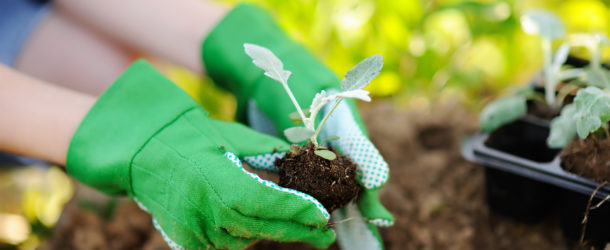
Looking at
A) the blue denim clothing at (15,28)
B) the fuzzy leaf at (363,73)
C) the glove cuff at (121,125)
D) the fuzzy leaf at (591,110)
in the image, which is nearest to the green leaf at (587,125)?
the fuzzy leaf at (591,110)

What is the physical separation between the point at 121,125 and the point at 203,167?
0.19 meters

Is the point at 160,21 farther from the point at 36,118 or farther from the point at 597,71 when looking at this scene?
the point at 597,71

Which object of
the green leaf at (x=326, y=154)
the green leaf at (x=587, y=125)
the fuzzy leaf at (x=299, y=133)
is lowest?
the green leaf at (x=326, y=154)

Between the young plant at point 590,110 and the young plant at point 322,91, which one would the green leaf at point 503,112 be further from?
the young plant at point 322,91

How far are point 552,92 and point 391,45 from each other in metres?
0.57

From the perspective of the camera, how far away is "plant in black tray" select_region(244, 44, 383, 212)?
2.27 feet

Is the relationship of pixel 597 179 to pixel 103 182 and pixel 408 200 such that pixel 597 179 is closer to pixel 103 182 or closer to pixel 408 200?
pixel 408 200

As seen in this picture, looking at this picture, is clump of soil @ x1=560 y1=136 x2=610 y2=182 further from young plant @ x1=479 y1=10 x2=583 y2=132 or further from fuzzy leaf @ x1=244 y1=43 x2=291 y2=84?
fuzzy leaf @ x1=244 y1=43 x2=291 y2=84

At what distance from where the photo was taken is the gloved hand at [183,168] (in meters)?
0.69

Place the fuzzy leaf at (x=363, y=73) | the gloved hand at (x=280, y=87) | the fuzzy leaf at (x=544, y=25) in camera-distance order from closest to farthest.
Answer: the fuzzy leaf at (x=363, y=73)
the gloved hand at (x=280, y=87)
the fuzzy leaf at (x=544, y=25)

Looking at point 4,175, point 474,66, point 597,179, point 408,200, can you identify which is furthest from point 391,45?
point 4,175

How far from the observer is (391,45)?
1485mm

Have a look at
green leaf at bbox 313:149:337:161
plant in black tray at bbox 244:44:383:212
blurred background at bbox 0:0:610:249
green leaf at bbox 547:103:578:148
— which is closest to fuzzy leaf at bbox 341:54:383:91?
plant in black tray at bbox 244:44:383:212

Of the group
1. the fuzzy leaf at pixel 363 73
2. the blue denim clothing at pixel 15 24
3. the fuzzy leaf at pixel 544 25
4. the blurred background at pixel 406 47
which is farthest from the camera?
the blurred background at pixel 406 47
